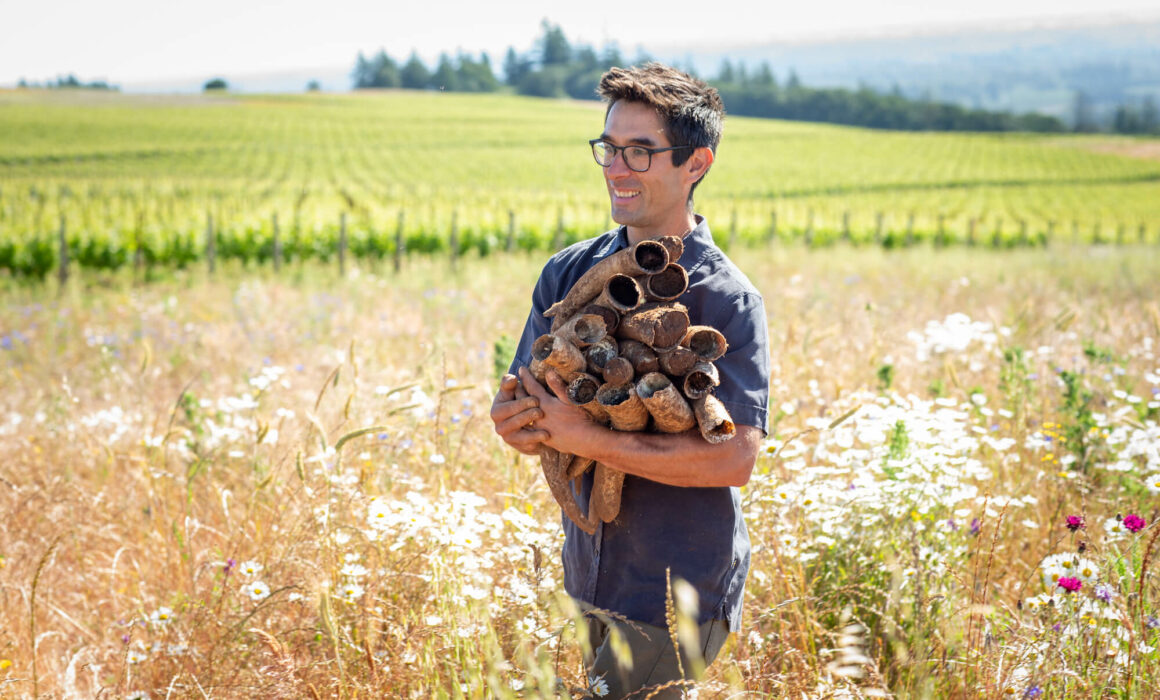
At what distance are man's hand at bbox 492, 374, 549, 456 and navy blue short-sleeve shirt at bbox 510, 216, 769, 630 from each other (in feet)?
0.58

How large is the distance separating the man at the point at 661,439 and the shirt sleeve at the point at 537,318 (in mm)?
10

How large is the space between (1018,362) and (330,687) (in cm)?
319

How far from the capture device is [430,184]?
30609mm

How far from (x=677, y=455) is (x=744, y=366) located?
245mm

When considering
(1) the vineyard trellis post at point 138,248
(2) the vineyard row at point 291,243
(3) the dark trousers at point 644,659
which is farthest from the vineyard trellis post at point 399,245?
(3) the dark trousers at point 644,659

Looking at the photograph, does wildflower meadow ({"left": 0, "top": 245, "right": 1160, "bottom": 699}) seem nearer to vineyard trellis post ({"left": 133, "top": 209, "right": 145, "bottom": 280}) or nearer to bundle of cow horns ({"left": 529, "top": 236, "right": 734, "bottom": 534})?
bundle of cow horns ({"left": 529, "top": 236, "right": 734, "bottom": 534})

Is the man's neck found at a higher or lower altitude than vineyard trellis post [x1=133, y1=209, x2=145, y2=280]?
higher

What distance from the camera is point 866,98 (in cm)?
9456

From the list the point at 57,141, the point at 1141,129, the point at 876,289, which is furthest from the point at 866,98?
the point at 876,289

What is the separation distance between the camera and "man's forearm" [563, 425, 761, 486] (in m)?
1.61

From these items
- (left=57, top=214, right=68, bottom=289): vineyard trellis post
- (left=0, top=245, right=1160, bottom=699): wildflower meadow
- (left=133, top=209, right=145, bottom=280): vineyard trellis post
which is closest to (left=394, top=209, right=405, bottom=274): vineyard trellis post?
(left=133, top=209, right=145, bottom=280): vineyard trellis post

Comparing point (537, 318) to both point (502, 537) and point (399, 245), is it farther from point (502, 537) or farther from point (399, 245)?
point (399, 245)

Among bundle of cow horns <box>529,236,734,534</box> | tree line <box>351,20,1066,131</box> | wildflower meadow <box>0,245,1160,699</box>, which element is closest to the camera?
bundle of cow horns <box>529,236,734,534</box>

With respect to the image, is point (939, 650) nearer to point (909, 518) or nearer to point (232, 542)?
point (909, 518)
